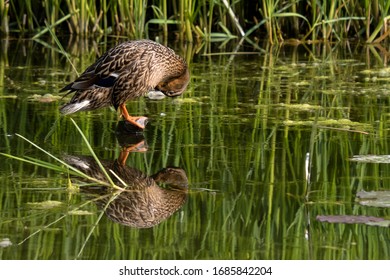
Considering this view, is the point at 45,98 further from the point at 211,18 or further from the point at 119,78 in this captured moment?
the point at 211,18

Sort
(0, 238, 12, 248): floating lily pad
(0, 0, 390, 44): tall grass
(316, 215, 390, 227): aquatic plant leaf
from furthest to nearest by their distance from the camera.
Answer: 1. (0, 0, 390, 44): tall grass
2. (316, 215, 390, 227): aquatic plant leaf
3. (0, 238, 12, 248): floating lily pad

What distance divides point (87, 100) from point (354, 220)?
2905 millimetres

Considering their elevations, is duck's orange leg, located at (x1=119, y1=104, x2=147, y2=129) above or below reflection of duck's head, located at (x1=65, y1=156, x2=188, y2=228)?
above

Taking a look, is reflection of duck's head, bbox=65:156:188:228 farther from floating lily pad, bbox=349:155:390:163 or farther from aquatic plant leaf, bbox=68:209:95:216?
floating lily pad, bbox=349:155:390:163

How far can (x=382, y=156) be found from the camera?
6199mm

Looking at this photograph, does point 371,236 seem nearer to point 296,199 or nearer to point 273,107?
point 296,199

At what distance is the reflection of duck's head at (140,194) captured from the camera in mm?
5145

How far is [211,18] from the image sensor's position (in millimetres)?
10898

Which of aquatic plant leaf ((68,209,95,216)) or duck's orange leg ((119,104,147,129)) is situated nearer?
aquatic plant leaf ((68,209,95,216))

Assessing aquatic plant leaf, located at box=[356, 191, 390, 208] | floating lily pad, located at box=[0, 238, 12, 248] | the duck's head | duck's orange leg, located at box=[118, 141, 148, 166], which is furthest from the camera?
the duck's head

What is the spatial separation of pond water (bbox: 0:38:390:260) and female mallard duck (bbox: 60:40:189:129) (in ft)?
0.53

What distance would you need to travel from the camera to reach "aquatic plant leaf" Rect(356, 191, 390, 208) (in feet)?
17.3

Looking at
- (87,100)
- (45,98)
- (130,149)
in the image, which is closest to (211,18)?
(45,98)

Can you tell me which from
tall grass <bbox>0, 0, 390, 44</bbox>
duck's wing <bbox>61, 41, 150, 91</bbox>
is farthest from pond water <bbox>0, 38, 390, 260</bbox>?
tall grass <bbox>0, 0, 390, 44</bbox>
